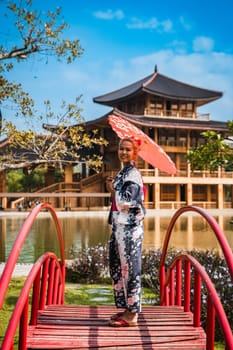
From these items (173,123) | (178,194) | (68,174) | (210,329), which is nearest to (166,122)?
(173,123)

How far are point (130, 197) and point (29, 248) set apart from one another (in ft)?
32.6

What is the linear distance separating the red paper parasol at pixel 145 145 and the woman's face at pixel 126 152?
0.20 metres

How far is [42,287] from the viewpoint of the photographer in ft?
11.6

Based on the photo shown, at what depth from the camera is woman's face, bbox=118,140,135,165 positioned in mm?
3559

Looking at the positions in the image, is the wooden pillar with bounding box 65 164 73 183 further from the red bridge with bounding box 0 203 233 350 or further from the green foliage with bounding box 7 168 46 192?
the red bridge with bounding box 0 203 233 350

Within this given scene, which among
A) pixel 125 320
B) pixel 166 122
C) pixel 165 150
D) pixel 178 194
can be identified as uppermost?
pixel 166 122

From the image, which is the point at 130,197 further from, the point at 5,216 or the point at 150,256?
the point at 5,216

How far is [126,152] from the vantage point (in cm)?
356

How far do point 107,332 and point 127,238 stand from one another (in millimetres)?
687

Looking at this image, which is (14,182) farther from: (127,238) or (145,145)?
(127,238)

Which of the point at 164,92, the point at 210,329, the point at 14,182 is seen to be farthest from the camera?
the point at 14,182

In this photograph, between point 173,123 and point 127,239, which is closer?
point 127,239

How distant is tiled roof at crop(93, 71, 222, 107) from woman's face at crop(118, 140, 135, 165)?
106 ft

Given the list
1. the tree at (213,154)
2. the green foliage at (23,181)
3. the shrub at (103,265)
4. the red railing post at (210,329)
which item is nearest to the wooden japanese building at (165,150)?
the green foliage at (23,181)
